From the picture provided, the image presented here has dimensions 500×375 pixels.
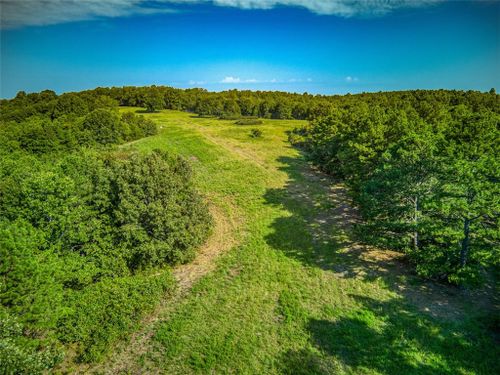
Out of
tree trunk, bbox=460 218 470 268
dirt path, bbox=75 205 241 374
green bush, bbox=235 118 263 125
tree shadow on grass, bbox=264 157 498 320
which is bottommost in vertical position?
dirt path, bbox=75 205 241 374

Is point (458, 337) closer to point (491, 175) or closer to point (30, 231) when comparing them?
point (491, 175)

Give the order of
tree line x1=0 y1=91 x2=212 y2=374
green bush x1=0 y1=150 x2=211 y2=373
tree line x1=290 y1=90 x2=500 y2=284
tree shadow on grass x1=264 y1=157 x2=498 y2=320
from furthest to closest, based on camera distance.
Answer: tree shadow on grass x1=264 y1=157 x2=498 y2=320 < tree line x1=290 y1=90 x2=500 y2=284 < green bush x1=0 y1=150 x2=211 y2=373 < tree line x1=0 y1=91 x2=212 y2=374

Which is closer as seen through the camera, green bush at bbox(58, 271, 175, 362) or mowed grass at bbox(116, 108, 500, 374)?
mowed grass at bbox(116, 108, 500, 374)

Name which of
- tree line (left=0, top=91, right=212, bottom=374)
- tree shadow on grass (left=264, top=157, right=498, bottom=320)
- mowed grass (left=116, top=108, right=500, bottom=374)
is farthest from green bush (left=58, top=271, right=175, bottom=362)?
tree shadow on grass (left=264, top=157, right=498, bottom=320)

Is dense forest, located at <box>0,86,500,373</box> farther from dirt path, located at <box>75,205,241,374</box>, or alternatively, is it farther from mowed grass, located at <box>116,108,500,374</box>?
mowed grass, located at <box>116,108,500,374</box>

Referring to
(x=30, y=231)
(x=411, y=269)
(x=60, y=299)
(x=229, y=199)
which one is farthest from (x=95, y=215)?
(x=411, y=269)

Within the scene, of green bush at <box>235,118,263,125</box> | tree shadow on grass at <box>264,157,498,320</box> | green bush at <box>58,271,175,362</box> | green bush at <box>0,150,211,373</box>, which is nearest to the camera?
green bush at <box>0,150,211,373</box>

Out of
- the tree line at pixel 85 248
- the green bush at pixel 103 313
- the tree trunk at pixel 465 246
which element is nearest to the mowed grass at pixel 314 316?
the green bush at pixel 103 313
